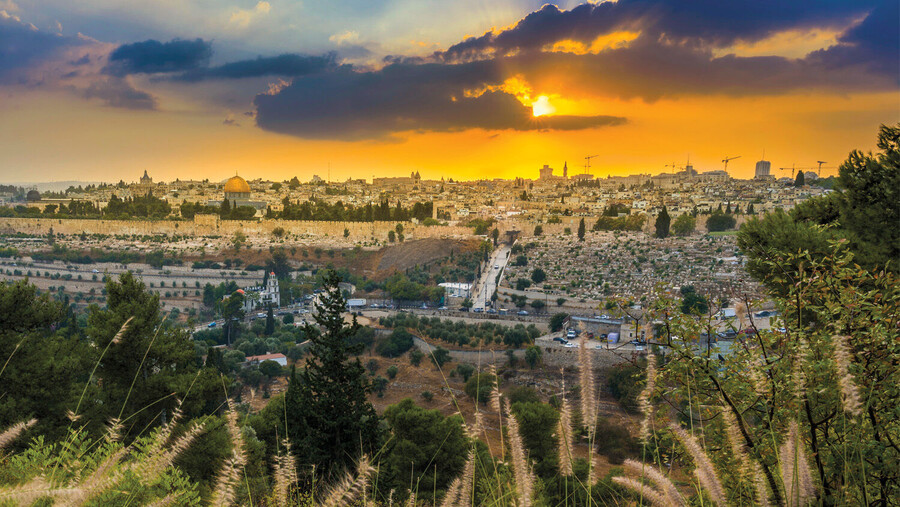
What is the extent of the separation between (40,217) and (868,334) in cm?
5205

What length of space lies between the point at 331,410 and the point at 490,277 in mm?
24953

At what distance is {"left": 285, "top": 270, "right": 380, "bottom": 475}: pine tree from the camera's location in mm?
5000

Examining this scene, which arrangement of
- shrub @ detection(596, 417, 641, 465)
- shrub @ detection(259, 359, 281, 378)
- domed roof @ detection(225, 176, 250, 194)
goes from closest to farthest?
shrub @ detection(596, 417, 641, 465)
shrub @ detection(259, 359, 281, 378)
domed roof @ detection(225, 176, 250, 194)

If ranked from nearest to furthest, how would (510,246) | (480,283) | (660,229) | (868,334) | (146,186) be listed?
(868,334) < (480,283) < (660,229) < (510,246) < (146,186)

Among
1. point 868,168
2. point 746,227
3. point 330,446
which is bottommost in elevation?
point 330,446

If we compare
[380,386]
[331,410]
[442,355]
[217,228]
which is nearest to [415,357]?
[442,355]

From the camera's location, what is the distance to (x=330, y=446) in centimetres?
521

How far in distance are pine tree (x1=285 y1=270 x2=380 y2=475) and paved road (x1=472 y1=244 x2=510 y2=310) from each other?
61.4ft

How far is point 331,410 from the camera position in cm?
→ 529

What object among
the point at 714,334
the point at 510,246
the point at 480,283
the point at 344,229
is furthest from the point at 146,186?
the point at 714,334

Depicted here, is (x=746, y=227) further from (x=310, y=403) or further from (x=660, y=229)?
(x=660, y=229)

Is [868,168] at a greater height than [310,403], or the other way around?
→ [868,168]

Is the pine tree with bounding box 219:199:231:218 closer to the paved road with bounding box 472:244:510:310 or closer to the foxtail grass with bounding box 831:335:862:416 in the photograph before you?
the paved road with bounding box 472:244:510:310

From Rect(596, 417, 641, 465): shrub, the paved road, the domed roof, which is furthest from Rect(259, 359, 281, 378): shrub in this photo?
the domed roof
